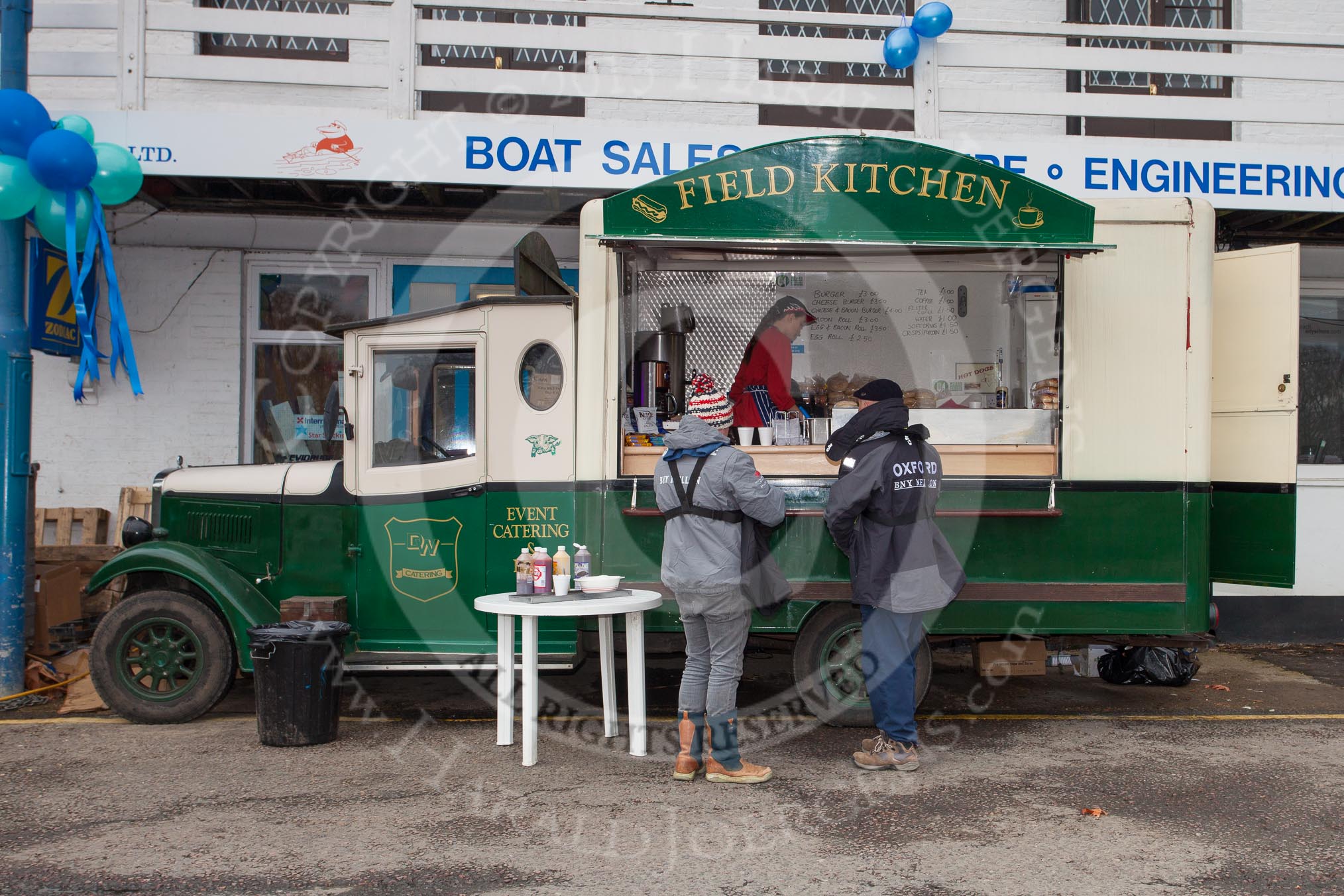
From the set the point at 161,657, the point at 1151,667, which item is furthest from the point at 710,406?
the point at 1151,667

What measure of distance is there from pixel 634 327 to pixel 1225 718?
4.46 meters

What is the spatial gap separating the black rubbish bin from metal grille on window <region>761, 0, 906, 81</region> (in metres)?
6.74

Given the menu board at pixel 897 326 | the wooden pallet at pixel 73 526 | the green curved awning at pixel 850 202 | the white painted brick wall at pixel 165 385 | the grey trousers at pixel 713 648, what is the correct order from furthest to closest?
the white painted brick wall at pixel 165 385, the wooden pallet at pixel 73 526, the menu board at pixel 897 326, the green curved awning at pixel 850 202, the grey trousers at pixel 713 648

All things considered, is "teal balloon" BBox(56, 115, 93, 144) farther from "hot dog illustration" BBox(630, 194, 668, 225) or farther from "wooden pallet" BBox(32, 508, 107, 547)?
"hot dog illustration" BBox(630, 194, 668, 225)

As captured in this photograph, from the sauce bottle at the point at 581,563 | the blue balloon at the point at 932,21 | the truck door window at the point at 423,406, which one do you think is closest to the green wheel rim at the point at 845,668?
the sauce bottle at the point at 581,563

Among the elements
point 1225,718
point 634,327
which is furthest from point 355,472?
point 1225,718

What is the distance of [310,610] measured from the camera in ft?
20.1

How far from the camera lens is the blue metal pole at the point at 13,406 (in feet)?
23.1

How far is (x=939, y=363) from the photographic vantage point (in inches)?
333

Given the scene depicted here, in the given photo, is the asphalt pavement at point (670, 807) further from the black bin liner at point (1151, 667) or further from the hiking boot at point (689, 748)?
the black bin liner at point (1151, 667)

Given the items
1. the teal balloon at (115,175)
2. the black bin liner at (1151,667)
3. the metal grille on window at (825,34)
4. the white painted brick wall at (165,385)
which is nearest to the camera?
the teal balloon at (115,175)

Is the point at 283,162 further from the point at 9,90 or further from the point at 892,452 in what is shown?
the point at 892,452

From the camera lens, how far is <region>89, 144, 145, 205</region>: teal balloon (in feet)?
22.6

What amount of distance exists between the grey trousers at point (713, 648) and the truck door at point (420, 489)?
4.82ft
